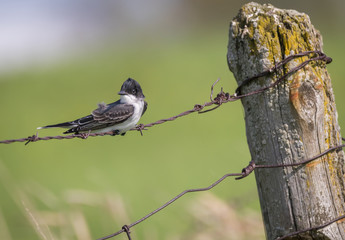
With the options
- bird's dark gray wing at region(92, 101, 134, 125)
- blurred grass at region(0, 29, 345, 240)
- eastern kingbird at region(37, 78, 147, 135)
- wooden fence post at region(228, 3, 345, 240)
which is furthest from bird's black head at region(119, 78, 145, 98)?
wooden fence post at region(228, 3, 345, 240)

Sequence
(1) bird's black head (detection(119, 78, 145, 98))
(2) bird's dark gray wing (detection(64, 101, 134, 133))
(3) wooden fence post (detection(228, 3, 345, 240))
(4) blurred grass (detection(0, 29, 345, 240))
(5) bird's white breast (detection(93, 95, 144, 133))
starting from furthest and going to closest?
(4) blurred grass (detection(0, 29, 345, 240)), (1) bird's black head (detection(119, 78, 145, 98)), (5) bird's white breast (detection(93, 95, 144, 133)), (2) bird's dark gray wing (detection(64, 101, 134, 133)), (3) wooden fence post (detection(228, 3, 345, 240))

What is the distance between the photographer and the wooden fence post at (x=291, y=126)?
3229 mm

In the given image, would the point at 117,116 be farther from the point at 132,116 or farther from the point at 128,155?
the point at 128,155

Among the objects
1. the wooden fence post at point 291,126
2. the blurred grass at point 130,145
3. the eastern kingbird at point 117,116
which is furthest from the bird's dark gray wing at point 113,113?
the wooden fence post at point 291,126

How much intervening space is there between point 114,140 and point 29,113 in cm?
407

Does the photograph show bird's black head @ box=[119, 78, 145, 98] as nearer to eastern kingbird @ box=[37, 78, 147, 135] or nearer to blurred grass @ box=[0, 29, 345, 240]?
eastern kingbird @ box=[37, 78, 147, 135]

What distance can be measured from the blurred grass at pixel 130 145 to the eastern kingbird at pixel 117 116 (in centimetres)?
84

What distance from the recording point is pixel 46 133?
16.5 meters

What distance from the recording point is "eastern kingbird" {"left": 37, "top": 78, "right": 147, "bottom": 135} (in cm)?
459

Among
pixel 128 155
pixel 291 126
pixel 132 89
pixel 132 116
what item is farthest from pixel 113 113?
pixel 128 155

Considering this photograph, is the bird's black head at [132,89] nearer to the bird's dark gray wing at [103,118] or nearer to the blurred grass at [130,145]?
the bird's dark gray wing at [103,118]

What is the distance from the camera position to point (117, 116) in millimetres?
4707

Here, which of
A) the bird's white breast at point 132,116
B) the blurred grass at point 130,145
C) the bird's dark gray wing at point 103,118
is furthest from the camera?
the blurred grass at point 130,145

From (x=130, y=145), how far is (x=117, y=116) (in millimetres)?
11819
